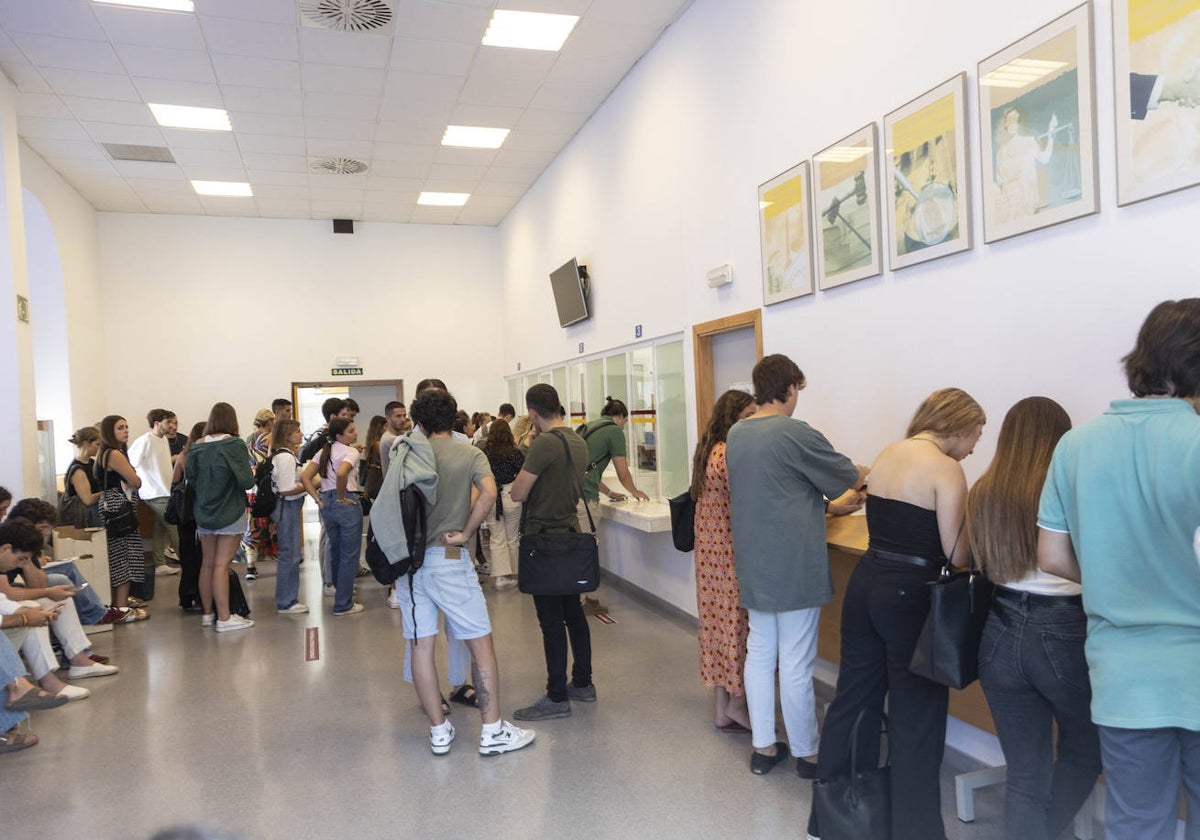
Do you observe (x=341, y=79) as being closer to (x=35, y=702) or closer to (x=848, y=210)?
(x=848, y=210)

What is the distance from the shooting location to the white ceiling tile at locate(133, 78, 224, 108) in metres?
5.86

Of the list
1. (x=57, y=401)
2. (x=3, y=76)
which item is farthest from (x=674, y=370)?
(x=57, y=401)

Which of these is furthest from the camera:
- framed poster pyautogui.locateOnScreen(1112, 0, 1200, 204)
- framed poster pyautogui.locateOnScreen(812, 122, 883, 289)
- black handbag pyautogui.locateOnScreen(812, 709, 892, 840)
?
framed poster pyautogui.locateOnScreen(812, 122, 883, 289)

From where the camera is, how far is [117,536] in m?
5.66

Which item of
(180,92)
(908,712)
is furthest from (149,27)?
(908,712)

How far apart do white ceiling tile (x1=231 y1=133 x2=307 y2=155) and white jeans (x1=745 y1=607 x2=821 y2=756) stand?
6.35 meters

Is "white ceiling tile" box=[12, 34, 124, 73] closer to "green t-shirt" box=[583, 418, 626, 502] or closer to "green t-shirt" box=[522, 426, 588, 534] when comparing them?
"green t-shirt" box=[583, 418, 626, 502]

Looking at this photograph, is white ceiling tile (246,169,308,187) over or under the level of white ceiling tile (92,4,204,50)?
under

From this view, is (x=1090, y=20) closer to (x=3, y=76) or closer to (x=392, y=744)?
(x=392, y=744)

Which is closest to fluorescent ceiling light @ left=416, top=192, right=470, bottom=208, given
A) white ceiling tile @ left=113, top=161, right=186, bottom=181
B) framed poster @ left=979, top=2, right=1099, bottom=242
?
white ceiling tile @ left=113, top=161, right=186, bottom=181

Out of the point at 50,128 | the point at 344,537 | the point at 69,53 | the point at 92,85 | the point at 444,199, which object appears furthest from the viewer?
the point at 444,199

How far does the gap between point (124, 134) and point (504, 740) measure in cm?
659

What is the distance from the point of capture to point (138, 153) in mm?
7312

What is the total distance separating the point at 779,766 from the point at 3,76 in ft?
22.4
